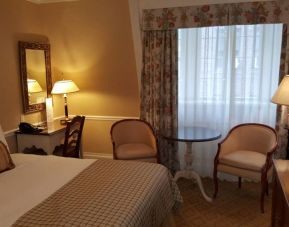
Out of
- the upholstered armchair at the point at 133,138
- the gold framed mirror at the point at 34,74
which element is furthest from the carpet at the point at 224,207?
the gold framed mirror at the point at 34,74

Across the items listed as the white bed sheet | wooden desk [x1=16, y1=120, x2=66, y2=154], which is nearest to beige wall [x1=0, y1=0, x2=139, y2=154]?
wooden desk [x1=16, y1=120, x2=66, y2=154]

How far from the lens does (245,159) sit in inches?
139

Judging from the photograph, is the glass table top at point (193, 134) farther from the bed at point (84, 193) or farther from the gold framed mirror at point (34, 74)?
the gold framed mirror at point (34, 74)

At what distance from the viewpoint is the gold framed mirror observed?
13.3 feet

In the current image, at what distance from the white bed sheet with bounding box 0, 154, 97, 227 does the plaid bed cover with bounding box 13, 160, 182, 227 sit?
0.09 meters

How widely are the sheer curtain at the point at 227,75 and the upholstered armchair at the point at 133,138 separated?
0.57 metres

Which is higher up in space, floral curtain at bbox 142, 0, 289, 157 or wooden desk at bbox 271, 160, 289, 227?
floral curtain at bbox 142, 0, 289, 157

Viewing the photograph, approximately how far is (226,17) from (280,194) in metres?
2.30

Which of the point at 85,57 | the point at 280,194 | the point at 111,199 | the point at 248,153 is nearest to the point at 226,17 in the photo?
the point at 248,153

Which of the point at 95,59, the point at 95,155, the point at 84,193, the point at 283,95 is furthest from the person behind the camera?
the point at 95,155

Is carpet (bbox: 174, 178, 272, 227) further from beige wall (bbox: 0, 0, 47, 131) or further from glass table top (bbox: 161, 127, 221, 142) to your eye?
beige wall (bbox: 0, 0, 47, 131)

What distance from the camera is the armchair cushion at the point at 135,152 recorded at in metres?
3.86

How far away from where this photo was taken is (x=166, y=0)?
3918mm

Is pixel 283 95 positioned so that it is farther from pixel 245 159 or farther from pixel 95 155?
pixel 95 155
